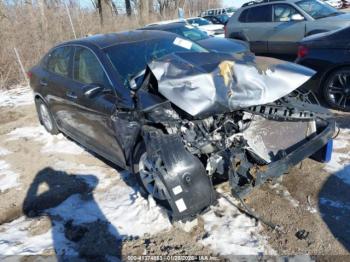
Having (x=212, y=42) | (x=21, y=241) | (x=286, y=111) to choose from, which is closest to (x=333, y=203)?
(x=286, y=111)

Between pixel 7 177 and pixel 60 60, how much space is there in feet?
6.08

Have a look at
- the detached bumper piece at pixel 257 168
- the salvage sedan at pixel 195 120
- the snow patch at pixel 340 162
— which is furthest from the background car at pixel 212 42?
the detached bumper piece at pixel 257 168

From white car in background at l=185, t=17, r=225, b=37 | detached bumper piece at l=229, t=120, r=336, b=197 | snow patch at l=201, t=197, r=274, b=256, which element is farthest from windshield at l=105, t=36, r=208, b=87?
white car in background at l=185, t=17, r=225, b=37

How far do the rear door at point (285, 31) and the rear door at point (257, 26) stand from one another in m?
0.18

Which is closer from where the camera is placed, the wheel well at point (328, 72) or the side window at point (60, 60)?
the side window at point (60, 60)

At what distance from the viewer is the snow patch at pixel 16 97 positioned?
9.39m

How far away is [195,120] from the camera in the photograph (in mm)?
3420

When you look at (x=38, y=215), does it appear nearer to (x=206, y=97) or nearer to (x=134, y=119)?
(x=134, y=119)

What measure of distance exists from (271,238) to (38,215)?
248cm

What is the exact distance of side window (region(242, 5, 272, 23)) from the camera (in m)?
10.3

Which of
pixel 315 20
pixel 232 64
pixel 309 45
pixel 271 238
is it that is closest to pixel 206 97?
pixel 232 64

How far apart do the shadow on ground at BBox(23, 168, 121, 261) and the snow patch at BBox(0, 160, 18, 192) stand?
320mm

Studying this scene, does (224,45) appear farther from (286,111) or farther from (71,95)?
(286,111)

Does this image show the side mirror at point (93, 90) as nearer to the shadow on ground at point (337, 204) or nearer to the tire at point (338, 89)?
the shadow on ground at point (337, 204)
